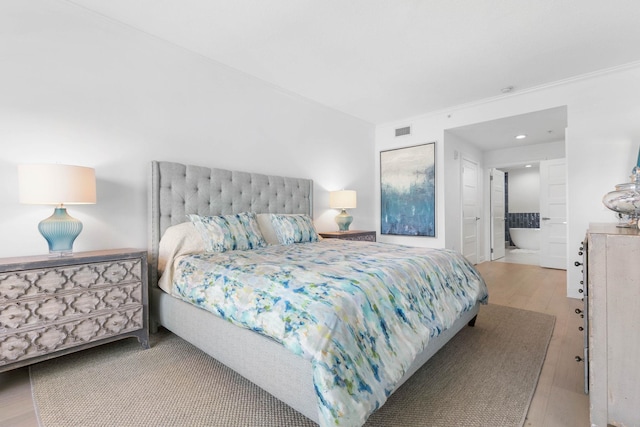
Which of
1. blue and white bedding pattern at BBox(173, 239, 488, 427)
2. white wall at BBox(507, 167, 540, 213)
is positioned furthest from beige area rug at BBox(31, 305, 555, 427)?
white wall at BBox(507, 167, 540, 213)

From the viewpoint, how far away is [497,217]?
22.0ft

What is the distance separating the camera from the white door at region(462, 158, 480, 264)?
213 inches

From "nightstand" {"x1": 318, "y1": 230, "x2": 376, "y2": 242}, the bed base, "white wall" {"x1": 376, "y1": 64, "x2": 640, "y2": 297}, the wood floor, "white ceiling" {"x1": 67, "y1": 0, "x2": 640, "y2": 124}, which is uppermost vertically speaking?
"white ceiling" {"x1": 67, "y1": 0, "x2": 640, "y2": 124}

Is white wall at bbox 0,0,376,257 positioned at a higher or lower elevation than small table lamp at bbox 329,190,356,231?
higher

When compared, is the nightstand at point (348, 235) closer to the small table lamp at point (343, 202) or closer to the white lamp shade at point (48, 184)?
the small table lamp at point (343, 202)

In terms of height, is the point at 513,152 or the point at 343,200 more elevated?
the point at 513,152

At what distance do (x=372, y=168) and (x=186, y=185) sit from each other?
3.46 meters

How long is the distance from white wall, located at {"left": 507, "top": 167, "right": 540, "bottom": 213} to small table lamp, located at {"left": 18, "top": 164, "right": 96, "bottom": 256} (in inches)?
405

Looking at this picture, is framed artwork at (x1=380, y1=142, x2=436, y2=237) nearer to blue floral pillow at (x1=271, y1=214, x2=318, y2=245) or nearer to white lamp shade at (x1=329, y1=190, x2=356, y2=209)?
white lamp shade at (x1=329, y1=190, x2=356, y2=209)

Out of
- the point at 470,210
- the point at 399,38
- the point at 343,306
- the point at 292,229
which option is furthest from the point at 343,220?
the point at 343,306

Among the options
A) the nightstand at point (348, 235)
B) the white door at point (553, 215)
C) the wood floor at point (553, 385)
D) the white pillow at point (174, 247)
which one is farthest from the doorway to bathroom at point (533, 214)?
the white pillow at point (174, 247)

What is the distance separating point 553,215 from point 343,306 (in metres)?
5.77

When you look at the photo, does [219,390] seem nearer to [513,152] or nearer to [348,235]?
[348,235]

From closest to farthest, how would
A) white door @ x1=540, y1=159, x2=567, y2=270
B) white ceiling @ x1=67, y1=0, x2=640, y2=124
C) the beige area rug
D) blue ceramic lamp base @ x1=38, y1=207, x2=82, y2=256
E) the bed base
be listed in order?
1. the bed base
2. the beige area rug
3. blue ceramic lamp base @ x1=38, y1=207, x2=82, y2=256
4. white ceiling @ x1=67, y1=0, x2=640, y2=124
5. white door @ x1=540, y1=159, x2=567, y2=270
